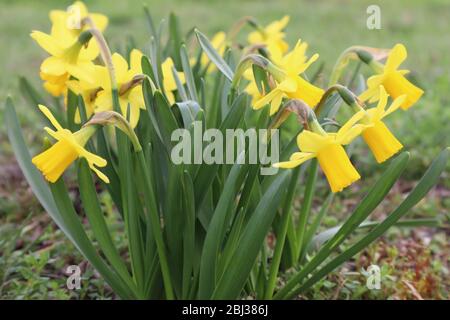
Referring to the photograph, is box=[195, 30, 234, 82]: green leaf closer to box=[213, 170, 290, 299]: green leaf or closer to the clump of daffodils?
the clump of daffodils

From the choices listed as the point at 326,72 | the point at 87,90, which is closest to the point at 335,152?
the point at 87,90

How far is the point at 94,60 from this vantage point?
179 centimetres

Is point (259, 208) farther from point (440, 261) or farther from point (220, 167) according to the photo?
point (440, 261)

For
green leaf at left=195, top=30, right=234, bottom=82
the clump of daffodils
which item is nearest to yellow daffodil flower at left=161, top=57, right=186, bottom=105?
the clump of daffodils

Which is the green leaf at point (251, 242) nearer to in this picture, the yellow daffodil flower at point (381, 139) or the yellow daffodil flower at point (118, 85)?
the yellow daffodil flower at point (381, 139)

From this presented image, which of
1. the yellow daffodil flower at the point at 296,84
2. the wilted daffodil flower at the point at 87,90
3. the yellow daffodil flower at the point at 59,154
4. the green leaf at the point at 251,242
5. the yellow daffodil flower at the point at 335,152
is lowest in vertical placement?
the green leaf at the point at 251,242

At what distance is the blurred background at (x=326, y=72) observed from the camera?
6.33 ft

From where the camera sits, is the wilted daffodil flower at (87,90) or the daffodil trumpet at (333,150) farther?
the wilted daffodil flower at (87,90)

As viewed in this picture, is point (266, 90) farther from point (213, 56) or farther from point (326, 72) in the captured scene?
point (326, 72)

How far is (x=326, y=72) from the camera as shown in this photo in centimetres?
416

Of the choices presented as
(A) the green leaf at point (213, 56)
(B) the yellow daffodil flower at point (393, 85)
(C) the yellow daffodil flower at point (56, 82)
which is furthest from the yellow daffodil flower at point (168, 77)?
(B) the yellow daffodil flower at point (393, 85)

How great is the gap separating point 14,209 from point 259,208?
130 cm

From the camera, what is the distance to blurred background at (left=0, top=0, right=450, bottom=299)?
1.93m

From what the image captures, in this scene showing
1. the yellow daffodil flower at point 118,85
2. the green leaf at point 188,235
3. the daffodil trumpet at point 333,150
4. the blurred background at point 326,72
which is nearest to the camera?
the daffodil trumpet at point 333,150
